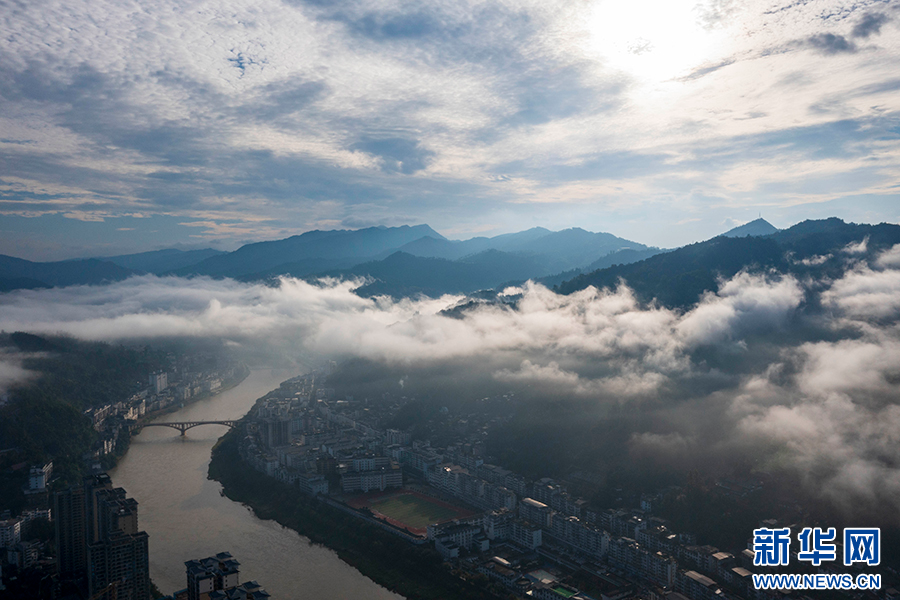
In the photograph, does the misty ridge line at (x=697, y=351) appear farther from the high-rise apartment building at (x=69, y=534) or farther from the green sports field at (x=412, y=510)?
the high-rise apartment building at (x=69, y=534)

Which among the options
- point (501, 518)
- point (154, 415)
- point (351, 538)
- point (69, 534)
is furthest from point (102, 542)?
point (154, 415)

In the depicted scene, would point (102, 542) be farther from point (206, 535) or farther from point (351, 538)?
point (351, 538)

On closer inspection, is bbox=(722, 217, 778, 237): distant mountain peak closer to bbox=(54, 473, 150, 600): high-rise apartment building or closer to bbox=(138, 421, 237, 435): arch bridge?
bbox=(138, 421, 237, 435): arch bridge

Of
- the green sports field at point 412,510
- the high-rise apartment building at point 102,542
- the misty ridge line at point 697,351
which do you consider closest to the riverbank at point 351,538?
the green sports field at point 412,510

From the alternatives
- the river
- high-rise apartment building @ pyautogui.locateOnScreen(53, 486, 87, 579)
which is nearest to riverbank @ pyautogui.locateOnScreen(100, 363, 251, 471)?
the river

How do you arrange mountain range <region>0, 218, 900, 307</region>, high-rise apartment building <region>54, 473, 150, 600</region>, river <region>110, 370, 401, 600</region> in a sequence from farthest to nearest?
mountain range <region>0, 218, 900, 307</region>, river <region>110, 370, 401, 600</region>, high-rise apartment building <region>54, 473, 150, 600</region>

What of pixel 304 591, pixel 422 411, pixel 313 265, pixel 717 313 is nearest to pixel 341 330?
pixel 422 411
